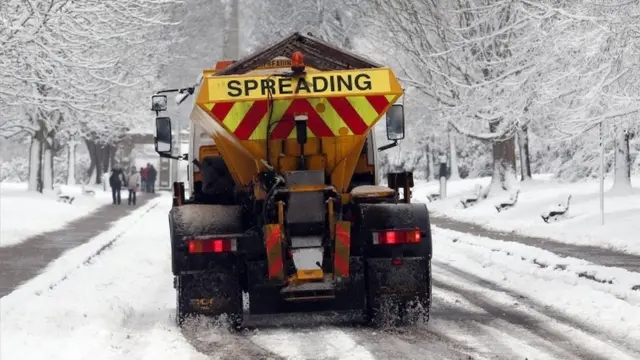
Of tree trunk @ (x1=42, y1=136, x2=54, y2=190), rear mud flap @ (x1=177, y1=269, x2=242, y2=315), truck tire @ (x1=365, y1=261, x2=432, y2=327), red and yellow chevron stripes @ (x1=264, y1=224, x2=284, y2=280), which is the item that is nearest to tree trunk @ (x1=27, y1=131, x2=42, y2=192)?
tree trunk @ (x1=42, y1=136, x2=54, y2=190)

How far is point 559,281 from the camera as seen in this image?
40.5ft

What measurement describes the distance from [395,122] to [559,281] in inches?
141

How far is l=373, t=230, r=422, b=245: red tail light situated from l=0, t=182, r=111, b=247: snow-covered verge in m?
13.0

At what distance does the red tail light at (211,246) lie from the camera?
29.2 feet

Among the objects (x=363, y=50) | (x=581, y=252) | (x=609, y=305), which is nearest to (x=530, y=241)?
(x=581, y=252)

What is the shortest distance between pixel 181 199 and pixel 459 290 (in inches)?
151

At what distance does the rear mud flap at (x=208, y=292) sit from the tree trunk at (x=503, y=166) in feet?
77.9

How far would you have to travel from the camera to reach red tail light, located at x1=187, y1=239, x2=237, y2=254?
8.91 m

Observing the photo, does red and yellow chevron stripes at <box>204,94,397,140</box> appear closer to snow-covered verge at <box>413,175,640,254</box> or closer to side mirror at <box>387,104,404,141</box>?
side mirror at <box>387,104,404,141</box>

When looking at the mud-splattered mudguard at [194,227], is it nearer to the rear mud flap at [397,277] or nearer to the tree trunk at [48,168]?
the rear mud flap at [397,277]

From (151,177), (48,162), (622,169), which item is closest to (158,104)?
(622,169)

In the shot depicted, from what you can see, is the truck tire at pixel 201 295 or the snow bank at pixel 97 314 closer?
the snow bank at pixel 97 314

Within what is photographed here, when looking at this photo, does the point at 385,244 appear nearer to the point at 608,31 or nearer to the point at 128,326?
the point at 128,326

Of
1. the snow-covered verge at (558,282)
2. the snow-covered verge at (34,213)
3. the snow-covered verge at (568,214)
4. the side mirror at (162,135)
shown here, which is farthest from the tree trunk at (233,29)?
the side mirror at (162,135)
